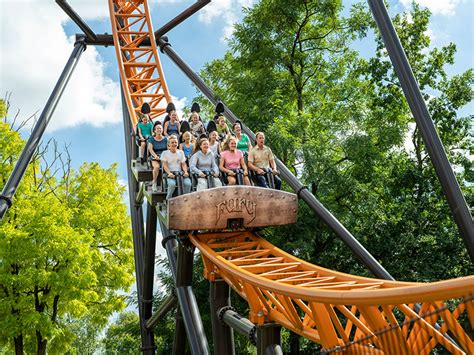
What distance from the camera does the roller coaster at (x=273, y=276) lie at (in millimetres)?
3689

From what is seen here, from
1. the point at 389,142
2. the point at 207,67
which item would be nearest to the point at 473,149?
the point at 389,142

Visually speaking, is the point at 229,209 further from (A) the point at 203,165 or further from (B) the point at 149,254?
(B) the point at 149,254

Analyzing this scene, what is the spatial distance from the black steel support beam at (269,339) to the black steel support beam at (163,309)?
11.8 feet

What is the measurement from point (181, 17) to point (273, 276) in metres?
8.48

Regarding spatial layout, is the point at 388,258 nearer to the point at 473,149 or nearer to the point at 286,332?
the point at 286,332

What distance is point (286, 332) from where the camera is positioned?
14.2 meters

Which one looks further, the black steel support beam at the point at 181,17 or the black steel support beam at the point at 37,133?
the black steel support beam at the point at 181,17

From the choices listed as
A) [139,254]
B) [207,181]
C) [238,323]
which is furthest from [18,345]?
[238,323]

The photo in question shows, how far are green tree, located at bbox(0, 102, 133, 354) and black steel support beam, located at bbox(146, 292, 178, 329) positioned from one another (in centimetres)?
390

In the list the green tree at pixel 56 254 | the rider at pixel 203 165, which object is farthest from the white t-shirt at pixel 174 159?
the green tree at pixel 56 254

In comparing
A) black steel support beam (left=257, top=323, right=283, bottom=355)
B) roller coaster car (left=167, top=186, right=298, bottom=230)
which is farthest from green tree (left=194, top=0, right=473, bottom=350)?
black steel support beam (left=257, top=323, right=283, bottom=355)

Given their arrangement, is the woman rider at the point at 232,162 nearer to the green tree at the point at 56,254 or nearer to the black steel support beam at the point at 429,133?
the black steel support beam at the point at 429,133

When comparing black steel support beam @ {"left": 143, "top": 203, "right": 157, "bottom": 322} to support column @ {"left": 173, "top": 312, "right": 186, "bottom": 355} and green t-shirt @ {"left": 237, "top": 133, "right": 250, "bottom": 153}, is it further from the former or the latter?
green t-shirt @ {"left": 237, "top": 133, "right": 250, "bottom": 153}

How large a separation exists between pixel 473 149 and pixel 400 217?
331cm
